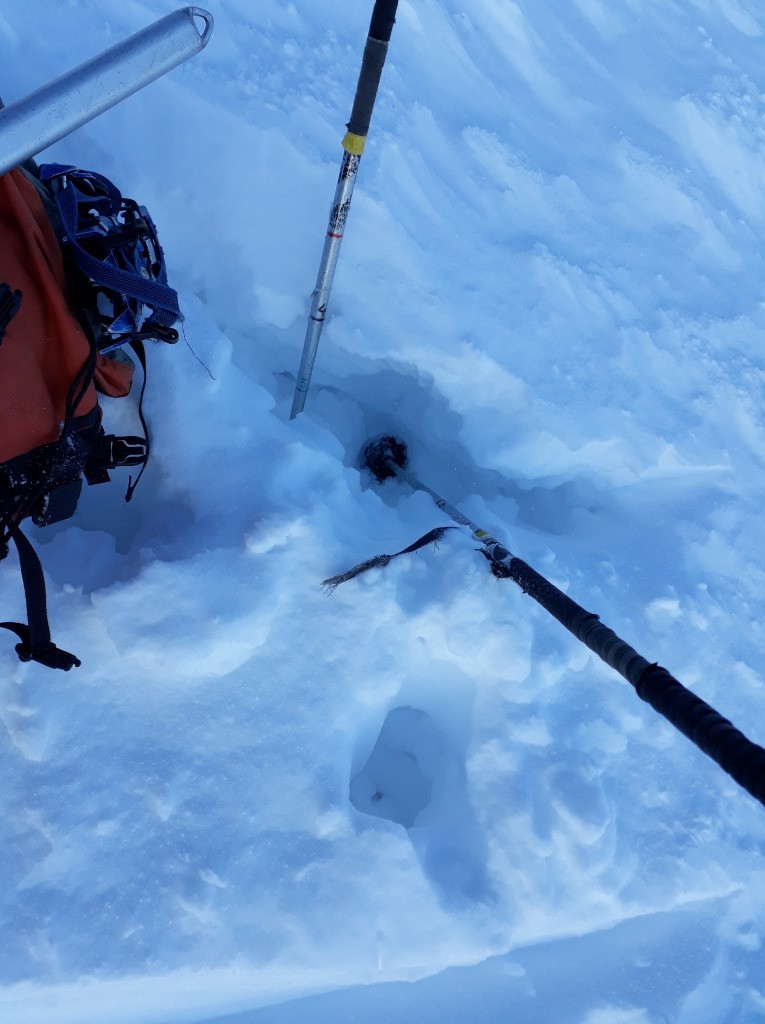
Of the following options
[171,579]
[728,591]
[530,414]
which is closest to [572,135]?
[530,414]

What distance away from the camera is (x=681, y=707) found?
1.25 meters

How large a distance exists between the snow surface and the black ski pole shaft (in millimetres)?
726

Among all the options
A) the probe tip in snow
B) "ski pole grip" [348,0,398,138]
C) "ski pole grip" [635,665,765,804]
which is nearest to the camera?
"ski pole grip" [635,665,765,804]

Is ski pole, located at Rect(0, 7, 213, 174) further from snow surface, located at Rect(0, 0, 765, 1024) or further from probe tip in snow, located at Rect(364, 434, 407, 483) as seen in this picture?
probe tip in snow, located at Rect(364, 434, 407, 483)

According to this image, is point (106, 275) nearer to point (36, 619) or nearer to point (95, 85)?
point (95, 85)

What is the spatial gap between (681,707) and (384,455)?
211 centimetres

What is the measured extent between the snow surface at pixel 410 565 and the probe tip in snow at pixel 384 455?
0.08 meters

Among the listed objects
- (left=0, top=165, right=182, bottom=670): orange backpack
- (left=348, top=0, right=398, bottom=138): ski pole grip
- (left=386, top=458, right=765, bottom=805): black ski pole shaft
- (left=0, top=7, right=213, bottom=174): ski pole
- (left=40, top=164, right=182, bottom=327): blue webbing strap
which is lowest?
(left=0, top=165, right=182, bottom=670): orange backpack

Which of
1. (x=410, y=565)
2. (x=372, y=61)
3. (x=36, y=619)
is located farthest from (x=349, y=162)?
(x=36, y=619)

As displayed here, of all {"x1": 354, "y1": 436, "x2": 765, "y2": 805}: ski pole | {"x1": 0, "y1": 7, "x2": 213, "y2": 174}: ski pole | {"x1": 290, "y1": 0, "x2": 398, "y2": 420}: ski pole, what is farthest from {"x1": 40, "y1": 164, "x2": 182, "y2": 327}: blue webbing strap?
{"x1": 354, "y1": 436, "x2": 765, "y2": 805}: ski pole

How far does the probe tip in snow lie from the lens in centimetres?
314

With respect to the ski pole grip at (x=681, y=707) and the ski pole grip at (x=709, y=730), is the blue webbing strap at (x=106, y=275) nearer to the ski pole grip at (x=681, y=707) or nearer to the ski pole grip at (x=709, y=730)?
the ski pole grip at (x=681, y=707)

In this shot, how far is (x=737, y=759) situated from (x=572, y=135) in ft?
10.6

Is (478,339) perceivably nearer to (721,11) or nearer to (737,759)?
(737,759)
